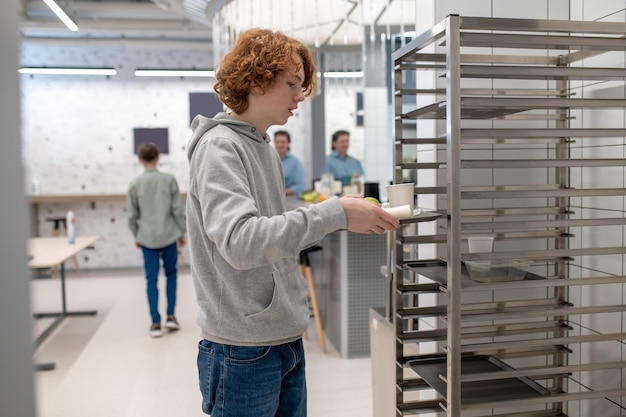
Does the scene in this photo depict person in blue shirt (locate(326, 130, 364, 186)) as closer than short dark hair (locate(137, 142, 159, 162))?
No

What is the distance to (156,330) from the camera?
619 centimetres

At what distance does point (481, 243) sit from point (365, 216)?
806 mm

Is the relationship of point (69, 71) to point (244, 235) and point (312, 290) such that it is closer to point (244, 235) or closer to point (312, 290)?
point (312, 290)

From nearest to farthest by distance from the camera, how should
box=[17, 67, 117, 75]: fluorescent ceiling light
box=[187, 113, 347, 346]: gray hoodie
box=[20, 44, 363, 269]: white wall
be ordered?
box=[187, 113, 347, 346]: gray hoodie, box=[17, 67, 117, 75]: fluorescent ceiling light, box=[20, 44, 363, 269]: white wall

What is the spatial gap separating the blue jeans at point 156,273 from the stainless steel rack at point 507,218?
3717 mm

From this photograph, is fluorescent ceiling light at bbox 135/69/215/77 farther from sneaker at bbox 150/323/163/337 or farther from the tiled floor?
sneaker at bbox 150/323/163/337

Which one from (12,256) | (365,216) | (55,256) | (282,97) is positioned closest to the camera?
(12,256)

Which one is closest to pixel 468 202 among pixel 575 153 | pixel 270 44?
pixel 575 153

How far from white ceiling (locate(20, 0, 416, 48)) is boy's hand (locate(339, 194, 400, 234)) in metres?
5.05

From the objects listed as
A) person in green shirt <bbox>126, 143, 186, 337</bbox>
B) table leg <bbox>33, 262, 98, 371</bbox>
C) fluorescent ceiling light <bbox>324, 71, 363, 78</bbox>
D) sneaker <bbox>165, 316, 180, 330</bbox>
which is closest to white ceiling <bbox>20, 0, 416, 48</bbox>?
fluorescent ceiling light <bbox>324, 71, 363, 78</bbox>

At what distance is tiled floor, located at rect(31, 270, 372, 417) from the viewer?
4270 mm

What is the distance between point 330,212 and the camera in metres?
1.64

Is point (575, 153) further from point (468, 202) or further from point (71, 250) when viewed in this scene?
point (71, 250)

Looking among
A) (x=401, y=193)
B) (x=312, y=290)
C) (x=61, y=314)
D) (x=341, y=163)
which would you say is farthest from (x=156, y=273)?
(x=401, y=193)
